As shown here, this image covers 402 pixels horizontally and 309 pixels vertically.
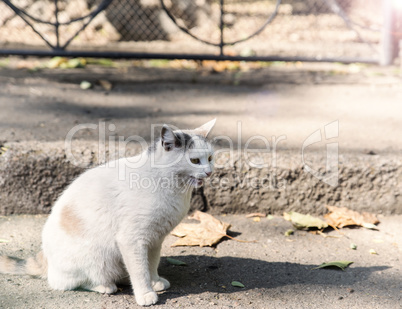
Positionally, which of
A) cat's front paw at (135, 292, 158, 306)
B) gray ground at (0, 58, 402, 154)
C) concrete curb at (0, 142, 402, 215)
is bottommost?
cat's front paw at (135, 292, 158, 306)

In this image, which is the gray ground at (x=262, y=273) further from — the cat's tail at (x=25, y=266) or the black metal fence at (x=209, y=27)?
the black metal fence at (x=209, y=27)

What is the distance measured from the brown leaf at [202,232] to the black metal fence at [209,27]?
3.26 meters

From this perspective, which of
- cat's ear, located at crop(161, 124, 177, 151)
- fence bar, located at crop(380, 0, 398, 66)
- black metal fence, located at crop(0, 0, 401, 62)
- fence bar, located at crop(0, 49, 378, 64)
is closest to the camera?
cat's ear, located at crop(161, 124, 177, 151)

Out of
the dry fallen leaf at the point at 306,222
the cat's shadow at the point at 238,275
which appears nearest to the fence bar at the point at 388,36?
the dry fallen leaf at the point at 306,222

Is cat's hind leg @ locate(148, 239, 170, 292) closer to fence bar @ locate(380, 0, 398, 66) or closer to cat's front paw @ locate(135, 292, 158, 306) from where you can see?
cat's front paw @ locate(135, 292, 158, 306)

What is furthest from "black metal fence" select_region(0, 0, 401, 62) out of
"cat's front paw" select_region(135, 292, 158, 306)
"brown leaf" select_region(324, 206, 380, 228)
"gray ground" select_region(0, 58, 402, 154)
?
"cat's front paw" select_region(135, 292, 158, 306)

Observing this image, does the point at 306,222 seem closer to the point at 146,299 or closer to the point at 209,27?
the point at 146,299

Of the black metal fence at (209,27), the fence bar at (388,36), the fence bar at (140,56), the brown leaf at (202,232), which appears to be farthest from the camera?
the black metal fence at (209,27)

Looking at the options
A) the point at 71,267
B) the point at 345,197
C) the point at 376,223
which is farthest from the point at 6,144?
the point at 376,223

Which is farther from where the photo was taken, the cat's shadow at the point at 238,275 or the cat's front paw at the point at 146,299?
the cat's shadow at the point at 238,275

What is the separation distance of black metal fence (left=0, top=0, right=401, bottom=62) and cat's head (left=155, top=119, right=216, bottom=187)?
3.71m

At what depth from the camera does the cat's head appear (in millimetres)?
2232

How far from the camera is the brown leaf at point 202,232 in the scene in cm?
283

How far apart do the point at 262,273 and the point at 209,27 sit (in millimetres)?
4484
